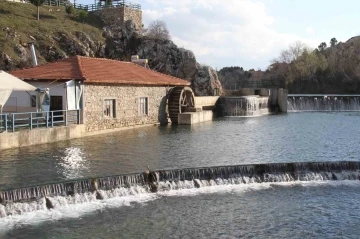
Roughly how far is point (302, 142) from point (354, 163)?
602 centimetres

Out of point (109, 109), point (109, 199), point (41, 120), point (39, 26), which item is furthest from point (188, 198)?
point (39, 26)

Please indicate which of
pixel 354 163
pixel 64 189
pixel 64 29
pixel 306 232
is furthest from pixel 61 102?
pixel 64 29

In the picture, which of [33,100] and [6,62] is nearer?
[33,100]

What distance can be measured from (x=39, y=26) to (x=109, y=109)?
25404 mm

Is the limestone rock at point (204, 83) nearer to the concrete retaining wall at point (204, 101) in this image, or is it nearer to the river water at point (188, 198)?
the concrete retaining wall at point (204, 101)

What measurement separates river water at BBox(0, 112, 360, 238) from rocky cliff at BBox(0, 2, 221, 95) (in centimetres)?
2523

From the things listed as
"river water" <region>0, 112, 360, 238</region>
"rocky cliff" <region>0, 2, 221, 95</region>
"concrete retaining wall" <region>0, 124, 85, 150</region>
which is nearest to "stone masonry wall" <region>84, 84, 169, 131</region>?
"concrete retaining wall" <region>0, 124, 85, 150</region>

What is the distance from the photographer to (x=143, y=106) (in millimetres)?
32969

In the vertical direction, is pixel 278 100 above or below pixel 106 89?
below

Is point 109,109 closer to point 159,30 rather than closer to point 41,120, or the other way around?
point 41,120

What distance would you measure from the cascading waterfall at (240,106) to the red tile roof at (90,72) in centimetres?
1094

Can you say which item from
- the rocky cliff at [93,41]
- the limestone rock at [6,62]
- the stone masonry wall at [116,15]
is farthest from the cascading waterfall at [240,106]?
the stone masonry wall at [116,15]

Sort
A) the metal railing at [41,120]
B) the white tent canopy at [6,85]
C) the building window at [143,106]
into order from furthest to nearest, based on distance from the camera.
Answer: the building window at [143,106], the metal railing at [41,120], the white tent canopy at [6,85]

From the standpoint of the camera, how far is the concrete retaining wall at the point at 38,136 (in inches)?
799
